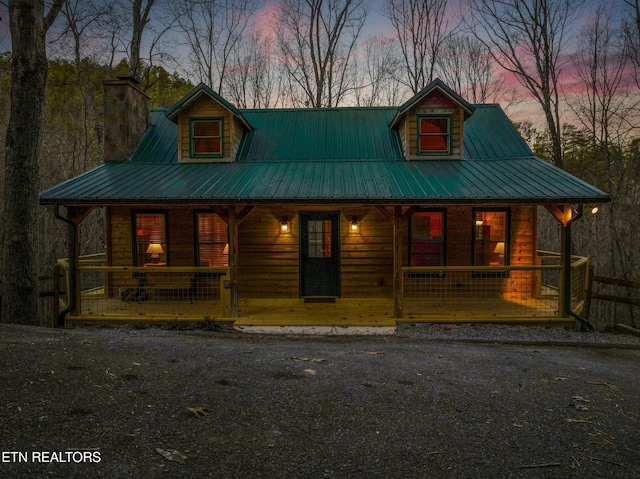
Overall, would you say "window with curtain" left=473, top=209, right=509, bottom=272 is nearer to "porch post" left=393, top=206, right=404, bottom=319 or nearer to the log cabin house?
the log cabin house

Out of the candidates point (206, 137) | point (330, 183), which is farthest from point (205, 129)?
point (330, 183)

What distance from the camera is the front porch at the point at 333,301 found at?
9219 mm

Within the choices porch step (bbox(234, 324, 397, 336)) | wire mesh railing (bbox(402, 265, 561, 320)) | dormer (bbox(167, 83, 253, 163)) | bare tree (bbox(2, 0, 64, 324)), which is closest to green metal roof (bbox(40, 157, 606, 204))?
dormer (bbox(167, 83, 253, 163))

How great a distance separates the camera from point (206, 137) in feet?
39.0

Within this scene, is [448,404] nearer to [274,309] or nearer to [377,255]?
[274,309]

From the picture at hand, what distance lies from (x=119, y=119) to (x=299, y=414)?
11.1 meters

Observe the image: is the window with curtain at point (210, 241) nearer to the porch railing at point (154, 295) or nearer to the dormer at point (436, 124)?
the porch railing at point (154, 295)

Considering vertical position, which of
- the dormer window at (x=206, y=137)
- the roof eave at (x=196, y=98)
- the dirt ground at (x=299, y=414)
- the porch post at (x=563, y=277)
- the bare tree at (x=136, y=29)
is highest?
the bare tree at (x=136, y=29)

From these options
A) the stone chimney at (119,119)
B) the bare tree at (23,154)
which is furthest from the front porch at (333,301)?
the stone chimney at (119,119)

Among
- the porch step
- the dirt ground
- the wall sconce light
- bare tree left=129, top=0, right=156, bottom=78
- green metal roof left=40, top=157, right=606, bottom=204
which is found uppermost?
bare tree left=129, top=0, right=156, bottom=78

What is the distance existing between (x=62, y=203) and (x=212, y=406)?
23.5 ft

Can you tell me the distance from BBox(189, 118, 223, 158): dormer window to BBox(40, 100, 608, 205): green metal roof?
0.49m

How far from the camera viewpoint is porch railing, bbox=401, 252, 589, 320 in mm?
9953

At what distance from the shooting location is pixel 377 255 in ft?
38.2
